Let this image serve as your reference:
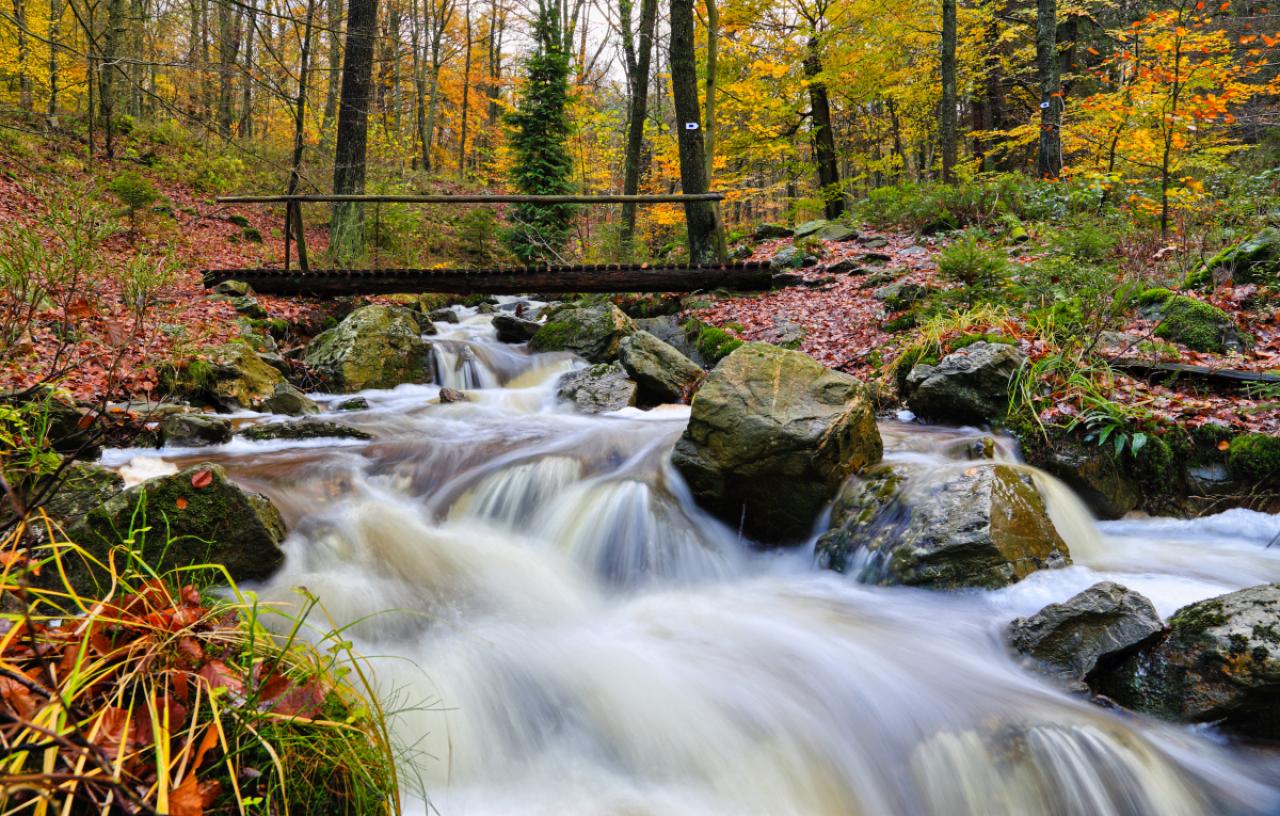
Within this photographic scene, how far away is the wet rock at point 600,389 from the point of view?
7633 mm

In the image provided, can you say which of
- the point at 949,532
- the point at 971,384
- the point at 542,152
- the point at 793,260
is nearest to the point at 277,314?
the point at 542,152

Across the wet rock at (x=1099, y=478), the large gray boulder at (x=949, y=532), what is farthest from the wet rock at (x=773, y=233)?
the large gray boulder at (x=949, y=532)

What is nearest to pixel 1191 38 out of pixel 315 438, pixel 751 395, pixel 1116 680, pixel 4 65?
pixel 751 395

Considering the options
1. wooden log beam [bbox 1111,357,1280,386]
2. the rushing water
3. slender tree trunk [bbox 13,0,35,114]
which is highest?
slender tree trunk [bbox 13,0,35,114]

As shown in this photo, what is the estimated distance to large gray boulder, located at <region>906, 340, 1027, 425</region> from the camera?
18.4 feet

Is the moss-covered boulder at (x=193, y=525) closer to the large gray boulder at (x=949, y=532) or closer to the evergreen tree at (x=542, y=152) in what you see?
the large gray boulder at (x=949, y=532)

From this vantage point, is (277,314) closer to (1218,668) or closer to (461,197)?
(461,197)

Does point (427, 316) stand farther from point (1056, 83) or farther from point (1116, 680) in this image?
point (1056, 83)

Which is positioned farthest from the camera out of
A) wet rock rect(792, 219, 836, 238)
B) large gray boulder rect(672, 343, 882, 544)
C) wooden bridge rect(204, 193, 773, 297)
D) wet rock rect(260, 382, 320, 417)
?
wet rock rect(792, 219, 836, 238)

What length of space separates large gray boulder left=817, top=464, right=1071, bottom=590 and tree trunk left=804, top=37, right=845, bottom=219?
12.6m

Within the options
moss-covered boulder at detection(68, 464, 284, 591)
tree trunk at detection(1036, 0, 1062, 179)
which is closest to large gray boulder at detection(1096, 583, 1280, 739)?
moss-covered boulder at detection(68, 464, 284, 591)

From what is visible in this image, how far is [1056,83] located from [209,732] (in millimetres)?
15047

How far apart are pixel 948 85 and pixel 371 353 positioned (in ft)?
40.4

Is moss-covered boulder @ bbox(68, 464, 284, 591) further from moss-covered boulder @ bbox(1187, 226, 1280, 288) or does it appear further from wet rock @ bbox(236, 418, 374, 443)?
moss-covered boulder @ bbox(1187, 226, 1280, 288)
